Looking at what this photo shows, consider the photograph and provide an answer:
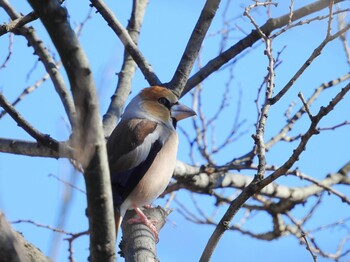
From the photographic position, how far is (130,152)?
514 centimetres

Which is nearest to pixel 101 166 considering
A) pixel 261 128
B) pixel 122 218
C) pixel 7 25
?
pixel 261 128

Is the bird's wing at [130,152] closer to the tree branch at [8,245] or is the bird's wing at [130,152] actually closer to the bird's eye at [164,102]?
the bird's eye at [164,102]

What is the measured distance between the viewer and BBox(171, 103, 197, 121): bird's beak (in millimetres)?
5934

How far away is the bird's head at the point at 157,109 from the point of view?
5.88 meters

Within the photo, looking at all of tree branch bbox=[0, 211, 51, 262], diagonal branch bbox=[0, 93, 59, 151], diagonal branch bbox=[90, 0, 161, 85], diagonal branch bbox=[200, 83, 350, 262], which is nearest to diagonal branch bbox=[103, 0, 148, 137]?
diagonal branch bbox=[90, 0, 161, 85]

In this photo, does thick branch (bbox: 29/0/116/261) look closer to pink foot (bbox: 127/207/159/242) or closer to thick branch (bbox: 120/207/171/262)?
thick branch (bbox: 120/207/171/262)

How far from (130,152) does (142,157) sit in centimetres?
10

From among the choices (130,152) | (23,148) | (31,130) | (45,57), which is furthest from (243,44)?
(31,130)

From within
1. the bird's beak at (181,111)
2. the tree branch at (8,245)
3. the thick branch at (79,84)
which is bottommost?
the tree branch at (8,245)

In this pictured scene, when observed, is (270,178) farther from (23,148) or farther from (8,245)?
(23,148)

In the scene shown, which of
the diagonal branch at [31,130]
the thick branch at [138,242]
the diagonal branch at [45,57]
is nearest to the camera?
the diagonal branch at [31,130]

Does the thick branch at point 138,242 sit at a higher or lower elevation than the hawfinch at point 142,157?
lower

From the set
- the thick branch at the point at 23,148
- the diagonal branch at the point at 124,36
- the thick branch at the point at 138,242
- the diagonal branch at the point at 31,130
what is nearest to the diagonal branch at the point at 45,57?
the thick branch at the point at 23,148

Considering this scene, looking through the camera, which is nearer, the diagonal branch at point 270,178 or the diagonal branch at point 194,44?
the diagonal branch at point 270,178
